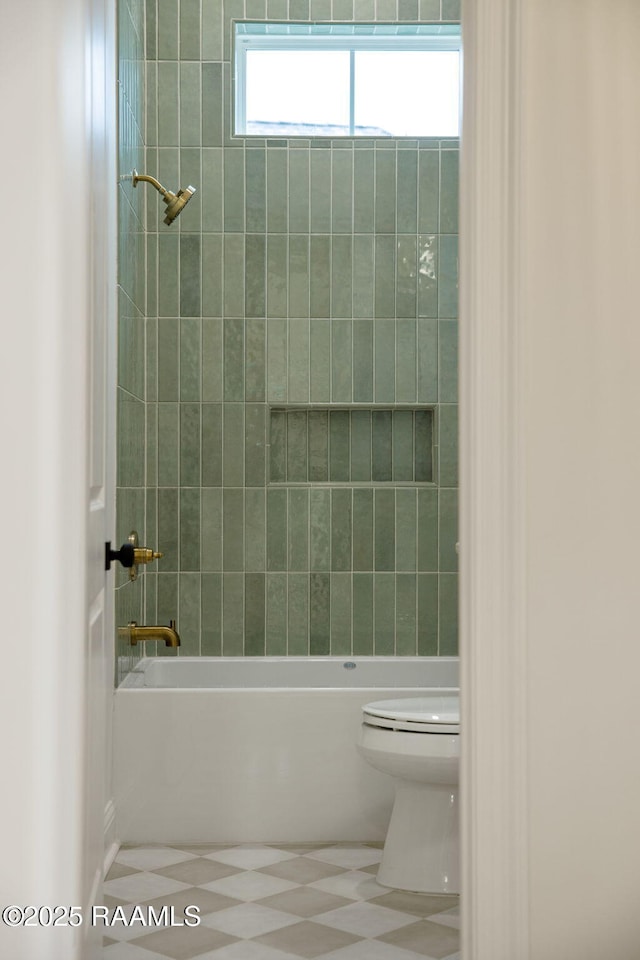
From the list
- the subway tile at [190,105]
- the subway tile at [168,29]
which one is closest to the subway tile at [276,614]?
the subway tile at [190,105]

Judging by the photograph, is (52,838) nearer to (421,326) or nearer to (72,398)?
(72,398)

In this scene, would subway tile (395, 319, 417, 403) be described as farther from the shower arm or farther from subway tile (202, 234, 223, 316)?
the shower arm

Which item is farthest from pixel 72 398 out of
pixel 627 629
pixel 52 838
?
pixel 627 629

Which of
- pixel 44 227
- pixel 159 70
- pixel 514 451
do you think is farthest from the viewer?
pixel 159 70

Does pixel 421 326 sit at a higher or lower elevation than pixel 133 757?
higher

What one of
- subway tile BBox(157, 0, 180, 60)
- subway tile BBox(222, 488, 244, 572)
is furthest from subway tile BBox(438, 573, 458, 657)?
subway tile BBox(157, 0, 180, 60)

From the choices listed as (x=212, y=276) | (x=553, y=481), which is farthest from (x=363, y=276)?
(x=553, y=481)

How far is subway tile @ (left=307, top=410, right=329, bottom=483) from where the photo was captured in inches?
172

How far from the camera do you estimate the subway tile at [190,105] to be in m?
4.26

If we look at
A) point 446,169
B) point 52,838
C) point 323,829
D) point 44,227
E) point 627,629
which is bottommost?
point 323,829

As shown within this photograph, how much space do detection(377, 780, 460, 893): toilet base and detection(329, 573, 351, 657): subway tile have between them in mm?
1213

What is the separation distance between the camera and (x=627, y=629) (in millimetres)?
1886

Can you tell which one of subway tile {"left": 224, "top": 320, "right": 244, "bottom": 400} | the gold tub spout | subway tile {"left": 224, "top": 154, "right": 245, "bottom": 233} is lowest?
the gold tub spout

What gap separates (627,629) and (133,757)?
200 cm
